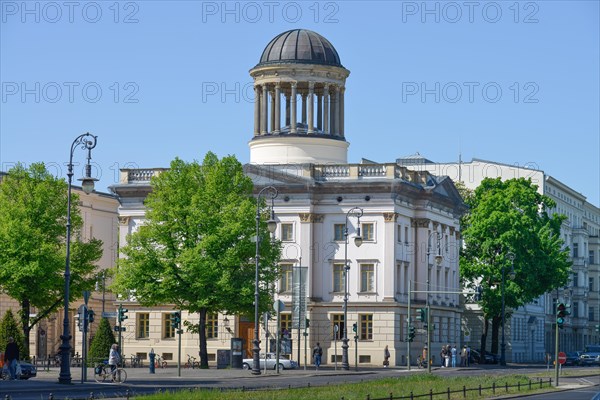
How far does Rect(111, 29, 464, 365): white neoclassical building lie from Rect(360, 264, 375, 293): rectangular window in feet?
0.23


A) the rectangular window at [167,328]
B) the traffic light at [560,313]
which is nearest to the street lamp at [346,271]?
the rectangular window at [167,328]

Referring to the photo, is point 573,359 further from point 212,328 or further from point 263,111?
point 263,111

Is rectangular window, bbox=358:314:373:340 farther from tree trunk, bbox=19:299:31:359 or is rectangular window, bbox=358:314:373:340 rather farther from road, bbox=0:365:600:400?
tree trunk, bbox=19:299:31:359

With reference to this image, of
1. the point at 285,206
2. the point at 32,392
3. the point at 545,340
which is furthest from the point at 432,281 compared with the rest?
the point at 32,392

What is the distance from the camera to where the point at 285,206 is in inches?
4173

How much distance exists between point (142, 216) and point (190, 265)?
18.6 metres

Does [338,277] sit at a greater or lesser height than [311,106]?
lesser

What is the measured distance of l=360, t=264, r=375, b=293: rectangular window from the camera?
105 meters

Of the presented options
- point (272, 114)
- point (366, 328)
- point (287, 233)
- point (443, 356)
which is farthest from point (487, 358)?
point (272, 114)

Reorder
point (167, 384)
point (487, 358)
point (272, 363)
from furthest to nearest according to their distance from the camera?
point (487, 358) < point (272, 363) < point (167, 384)

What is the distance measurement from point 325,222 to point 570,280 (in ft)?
122

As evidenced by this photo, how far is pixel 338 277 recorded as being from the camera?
346 ft

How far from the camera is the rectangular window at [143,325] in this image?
108 m

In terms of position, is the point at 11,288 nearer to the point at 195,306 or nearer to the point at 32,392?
the point at 195,306
